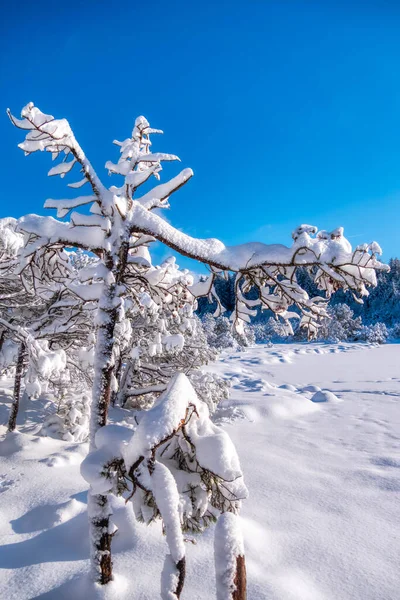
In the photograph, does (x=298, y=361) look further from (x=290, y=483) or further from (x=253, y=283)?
(x=253, y=283)

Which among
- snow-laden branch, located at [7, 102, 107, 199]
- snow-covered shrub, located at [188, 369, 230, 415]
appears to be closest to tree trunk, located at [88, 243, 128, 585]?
snow-laden branch, located at [7, 102, 107, 199]

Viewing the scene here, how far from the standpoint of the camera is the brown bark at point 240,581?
75.5 inches

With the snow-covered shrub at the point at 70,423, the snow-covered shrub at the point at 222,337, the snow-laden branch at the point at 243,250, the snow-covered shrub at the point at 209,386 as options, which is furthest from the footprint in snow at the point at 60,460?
the snow-covered shrub at the point at 222,337

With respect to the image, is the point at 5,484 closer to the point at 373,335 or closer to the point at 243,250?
the point at 243,250

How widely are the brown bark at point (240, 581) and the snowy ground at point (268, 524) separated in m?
1.38

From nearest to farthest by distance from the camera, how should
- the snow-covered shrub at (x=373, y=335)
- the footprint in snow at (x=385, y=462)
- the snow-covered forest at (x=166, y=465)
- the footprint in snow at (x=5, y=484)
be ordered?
1. the snow-covered forest at (x=166, y=465)
2. the footprint in snow at (x=5, y=484)
3. the footprint in snow at (x=385, y=462)
4. the snow-covered shrub at (x=373, y=335)

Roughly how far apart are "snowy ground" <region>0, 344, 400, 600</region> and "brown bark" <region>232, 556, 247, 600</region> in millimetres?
1375

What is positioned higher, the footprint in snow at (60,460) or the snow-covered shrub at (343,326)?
the snow-covered shrub at (343,326)

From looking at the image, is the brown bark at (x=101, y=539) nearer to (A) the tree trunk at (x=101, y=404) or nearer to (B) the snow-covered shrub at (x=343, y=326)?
(A) the tree trunk at (x=101, y=404)

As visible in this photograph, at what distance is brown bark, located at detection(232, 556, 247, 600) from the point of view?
75.5 inches

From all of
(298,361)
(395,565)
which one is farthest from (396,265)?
(395,565)

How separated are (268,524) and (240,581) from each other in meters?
2.73

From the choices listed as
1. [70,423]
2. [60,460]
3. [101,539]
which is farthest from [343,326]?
[101,539]

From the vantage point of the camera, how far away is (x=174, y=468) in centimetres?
246
